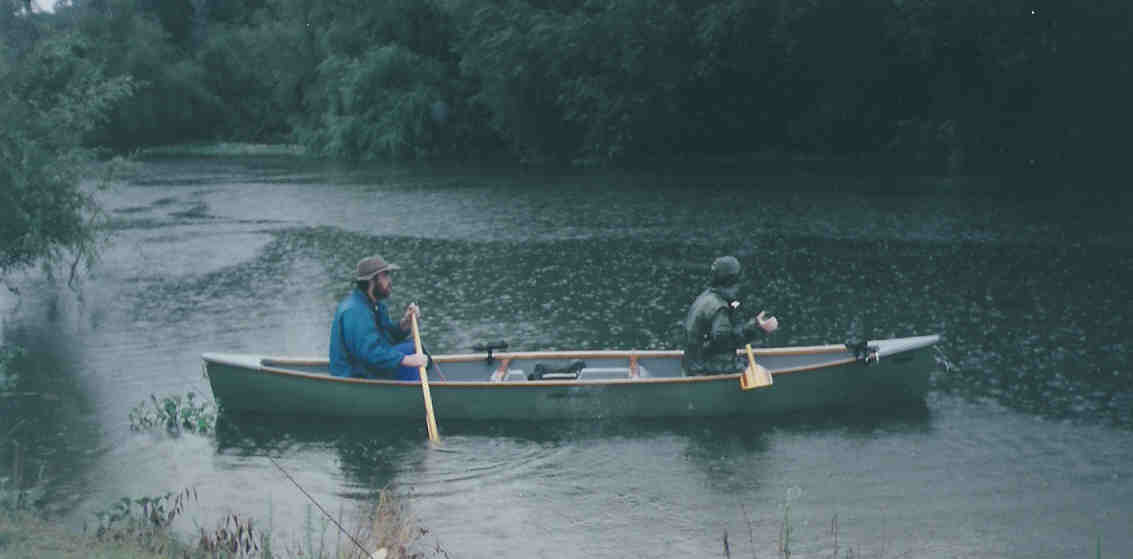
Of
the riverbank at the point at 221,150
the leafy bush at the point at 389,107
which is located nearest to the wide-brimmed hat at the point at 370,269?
the leafy bush at the point at 389,107

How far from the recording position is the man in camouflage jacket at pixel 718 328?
12.4 meters

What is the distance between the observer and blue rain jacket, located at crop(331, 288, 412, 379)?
12.4 meters

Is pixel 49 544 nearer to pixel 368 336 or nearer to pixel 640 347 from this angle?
pixel 368 336

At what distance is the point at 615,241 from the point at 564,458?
48.7ft

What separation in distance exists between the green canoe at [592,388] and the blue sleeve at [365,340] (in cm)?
26

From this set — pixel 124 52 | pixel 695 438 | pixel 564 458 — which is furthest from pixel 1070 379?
pixel 124 52

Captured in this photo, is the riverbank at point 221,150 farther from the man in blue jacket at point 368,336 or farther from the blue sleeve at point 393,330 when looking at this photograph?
the man in blue jacket at point 368,336

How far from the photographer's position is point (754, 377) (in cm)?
1223

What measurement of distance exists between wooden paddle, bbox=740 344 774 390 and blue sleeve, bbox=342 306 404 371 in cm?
345

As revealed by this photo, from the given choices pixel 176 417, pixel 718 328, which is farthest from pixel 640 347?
pixel 176 417

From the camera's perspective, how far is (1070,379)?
14266 millimetres

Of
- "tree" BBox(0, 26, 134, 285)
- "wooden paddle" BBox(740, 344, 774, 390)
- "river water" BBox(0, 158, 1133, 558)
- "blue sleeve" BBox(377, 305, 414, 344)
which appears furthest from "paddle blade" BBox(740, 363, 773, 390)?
"tree" BBox(0, 26, 134, 285)

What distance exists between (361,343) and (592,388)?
2.38 m

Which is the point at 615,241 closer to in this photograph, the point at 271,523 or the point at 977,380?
the point at 977,380
